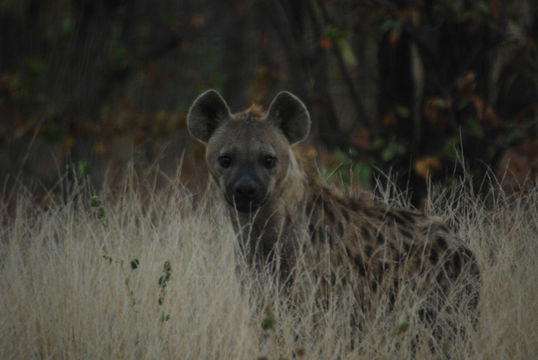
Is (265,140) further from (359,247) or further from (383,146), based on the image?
(383,146)

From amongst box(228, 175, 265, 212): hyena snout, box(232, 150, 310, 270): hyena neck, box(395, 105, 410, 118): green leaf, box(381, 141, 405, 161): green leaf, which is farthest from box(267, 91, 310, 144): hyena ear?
box(395, 105, 410, 118): green leaf

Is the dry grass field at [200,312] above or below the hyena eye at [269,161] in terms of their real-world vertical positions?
below

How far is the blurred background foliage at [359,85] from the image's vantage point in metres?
6.93

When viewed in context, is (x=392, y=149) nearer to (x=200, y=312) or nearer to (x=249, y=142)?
(x=249, y=142)

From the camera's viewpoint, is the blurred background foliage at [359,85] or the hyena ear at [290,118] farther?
the blurred background foliage at [359,85]

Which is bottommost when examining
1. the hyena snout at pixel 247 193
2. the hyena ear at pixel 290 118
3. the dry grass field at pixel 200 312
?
the dry grass field at pixel 200 312

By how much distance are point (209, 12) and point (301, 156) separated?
505 inches

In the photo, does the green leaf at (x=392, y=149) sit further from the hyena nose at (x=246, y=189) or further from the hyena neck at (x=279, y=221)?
the hyena nose at (x=246, y=189)

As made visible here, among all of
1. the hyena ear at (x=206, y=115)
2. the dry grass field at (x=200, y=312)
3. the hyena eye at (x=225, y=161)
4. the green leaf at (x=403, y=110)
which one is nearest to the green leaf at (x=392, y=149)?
the green leaf at (x=403, y=110)

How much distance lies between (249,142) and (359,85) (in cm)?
571

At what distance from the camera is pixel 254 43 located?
1584cm

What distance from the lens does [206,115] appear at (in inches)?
195

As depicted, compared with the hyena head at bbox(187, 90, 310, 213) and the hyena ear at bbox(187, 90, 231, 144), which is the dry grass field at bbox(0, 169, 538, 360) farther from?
the hyena ear at bbox(187, 90, 231, 144)

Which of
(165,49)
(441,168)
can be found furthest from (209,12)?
(441,168)
